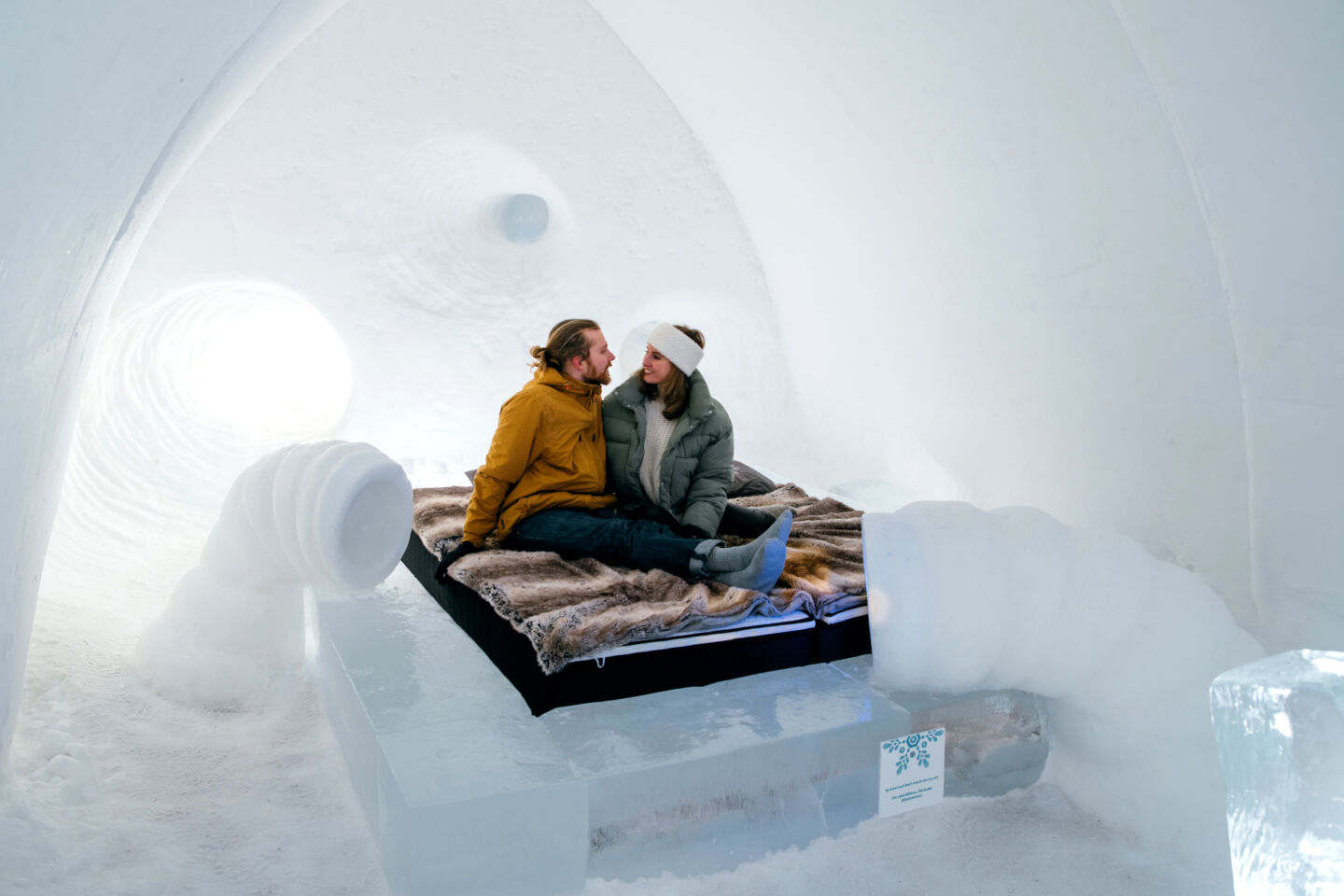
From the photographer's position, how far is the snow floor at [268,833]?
2115 mm

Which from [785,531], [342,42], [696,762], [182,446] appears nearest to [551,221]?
[342,42]

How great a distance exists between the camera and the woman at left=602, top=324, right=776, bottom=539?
3295 mm

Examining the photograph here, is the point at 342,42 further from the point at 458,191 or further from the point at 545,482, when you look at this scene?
the point at 545,482

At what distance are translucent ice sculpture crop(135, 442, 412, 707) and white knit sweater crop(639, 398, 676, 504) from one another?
82 centimetres

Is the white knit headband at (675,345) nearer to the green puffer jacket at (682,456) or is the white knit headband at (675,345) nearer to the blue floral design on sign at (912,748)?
the green puffer jacket at (682,456)

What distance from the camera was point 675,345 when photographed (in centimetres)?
329

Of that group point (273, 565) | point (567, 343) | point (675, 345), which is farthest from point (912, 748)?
point (273, 565)

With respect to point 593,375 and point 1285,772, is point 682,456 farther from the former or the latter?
point 1285,772

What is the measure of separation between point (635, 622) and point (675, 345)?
45.3 inches

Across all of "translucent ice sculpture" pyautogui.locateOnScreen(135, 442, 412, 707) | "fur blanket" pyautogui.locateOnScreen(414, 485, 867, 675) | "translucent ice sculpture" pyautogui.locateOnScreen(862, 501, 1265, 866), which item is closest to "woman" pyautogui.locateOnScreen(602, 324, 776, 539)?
"fur blanket" pyautogui.locateOnScreen(414, 485, 867, 675)

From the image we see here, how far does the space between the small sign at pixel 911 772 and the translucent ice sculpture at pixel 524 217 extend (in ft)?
12.6

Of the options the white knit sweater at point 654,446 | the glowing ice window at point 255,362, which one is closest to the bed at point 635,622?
the white knit sweater at point 654,446

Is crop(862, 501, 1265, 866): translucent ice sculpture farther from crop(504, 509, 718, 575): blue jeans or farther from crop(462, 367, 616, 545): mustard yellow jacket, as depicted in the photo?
crop(462, 367, 616, 545): mustard yellow jacket

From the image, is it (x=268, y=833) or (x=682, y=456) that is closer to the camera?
(x=268, y=833)
